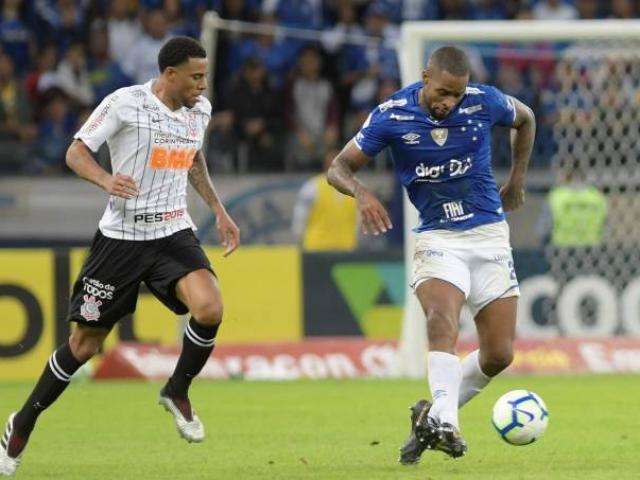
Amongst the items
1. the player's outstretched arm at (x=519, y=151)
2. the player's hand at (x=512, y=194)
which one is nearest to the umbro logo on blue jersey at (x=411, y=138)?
the player's outstretched arm at (x=519, y=151)

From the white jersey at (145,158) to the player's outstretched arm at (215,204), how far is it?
0.33m

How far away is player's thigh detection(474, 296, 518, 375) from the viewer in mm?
8359

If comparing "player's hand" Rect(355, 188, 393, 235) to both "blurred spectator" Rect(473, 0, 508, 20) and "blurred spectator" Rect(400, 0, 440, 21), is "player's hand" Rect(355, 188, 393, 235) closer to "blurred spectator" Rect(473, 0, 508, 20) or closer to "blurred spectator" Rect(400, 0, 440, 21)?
"blurred spectator" Rect(400, 0, 440, 21)

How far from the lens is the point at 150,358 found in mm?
15203

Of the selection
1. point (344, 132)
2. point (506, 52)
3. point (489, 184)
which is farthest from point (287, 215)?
point (489, 184)

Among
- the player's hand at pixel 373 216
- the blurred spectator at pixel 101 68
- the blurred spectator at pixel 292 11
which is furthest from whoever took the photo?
the blurred spectator at pixel 292 11

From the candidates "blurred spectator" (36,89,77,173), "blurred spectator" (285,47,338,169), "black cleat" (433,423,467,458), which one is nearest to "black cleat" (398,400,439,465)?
"black cleat" (433,423,467,458)

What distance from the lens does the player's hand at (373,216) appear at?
7.92 meters

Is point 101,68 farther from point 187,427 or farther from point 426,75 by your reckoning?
point 426,75

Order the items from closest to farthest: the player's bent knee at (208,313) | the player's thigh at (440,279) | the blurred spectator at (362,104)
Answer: the player's thigh at (440,279) → the player's bent knee at (208,313) → the blurred spectator at (362,104)

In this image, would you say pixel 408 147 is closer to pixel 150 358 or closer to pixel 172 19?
pixel 150 358

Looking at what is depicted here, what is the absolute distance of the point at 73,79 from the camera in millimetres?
18312

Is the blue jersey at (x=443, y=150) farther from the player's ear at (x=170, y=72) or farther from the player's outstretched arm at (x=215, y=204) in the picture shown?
the player's ear at (x=170, y=72)

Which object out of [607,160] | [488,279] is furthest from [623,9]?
[488,279]
